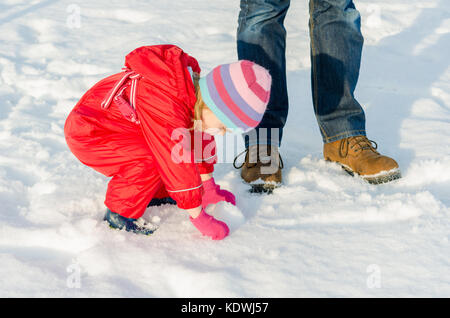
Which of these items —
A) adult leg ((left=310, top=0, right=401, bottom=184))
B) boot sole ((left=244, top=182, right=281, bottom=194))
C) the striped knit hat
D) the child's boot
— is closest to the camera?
the striped knit hat

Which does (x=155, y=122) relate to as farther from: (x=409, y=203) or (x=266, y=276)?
(x=409, y=203)

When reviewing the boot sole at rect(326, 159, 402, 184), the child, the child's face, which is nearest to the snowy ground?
the boot sole at rect(326, 159, 402, 184)

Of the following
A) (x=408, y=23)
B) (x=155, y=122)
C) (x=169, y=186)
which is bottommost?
(x=408, y=23)

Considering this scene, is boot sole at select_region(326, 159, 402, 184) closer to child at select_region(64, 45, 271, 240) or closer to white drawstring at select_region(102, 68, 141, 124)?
child at select_region(64, 45, 271, 240)

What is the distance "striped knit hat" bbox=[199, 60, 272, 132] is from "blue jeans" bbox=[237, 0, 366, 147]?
54 centimetres

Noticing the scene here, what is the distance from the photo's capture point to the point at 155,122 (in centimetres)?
153

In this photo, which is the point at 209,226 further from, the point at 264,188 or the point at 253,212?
the point at 264,188

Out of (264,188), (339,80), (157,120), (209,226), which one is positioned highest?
(157,120)

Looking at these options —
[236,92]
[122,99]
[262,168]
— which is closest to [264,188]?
[262,168]

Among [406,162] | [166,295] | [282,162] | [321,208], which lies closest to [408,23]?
[406,162]

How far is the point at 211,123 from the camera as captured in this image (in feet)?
5.18

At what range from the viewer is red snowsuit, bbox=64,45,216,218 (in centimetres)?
153

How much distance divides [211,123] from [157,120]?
7.0 inches

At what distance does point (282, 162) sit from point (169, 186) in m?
0.69
